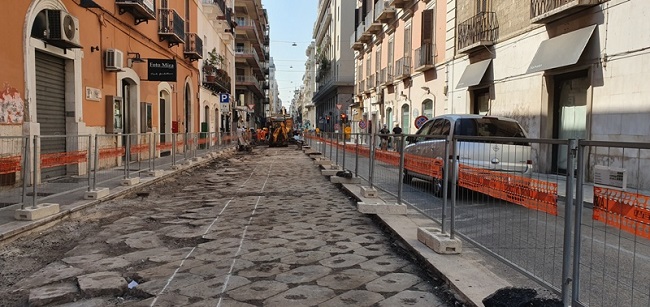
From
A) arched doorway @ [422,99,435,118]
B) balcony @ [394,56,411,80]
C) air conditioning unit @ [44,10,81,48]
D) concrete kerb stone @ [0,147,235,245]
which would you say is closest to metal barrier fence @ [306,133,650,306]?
concrete kerb stone @ [0,147,235,245]

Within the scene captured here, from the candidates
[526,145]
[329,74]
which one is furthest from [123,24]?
[329,74]

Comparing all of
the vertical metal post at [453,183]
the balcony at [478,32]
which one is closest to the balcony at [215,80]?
the balcony at [478,32]

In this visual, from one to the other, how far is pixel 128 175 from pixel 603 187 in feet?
30.7

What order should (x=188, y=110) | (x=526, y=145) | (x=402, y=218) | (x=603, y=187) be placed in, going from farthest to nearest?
(x=188, y=110) < (x=402, y=218) < (x=526, y=145) < (x=603, y=187)

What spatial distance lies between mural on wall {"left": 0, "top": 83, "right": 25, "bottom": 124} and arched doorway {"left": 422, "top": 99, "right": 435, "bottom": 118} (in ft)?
56.8

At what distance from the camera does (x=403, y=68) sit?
85.0 feet

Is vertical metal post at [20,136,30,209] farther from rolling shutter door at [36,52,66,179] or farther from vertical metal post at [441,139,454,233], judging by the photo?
vertical metal post at [441,139,454,233]

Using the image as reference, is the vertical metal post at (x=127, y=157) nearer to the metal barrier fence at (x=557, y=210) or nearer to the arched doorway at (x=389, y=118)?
the metal barrier fence at (x=557, y=210)

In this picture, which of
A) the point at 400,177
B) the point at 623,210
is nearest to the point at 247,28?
the point at 400,177

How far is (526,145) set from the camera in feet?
12.3

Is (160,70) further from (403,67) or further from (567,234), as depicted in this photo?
(567,234)

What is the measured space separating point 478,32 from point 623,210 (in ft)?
51.2

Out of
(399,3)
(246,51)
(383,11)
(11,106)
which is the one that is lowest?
(11,106)

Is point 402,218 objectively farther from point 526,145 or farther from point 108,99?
point 108,99
